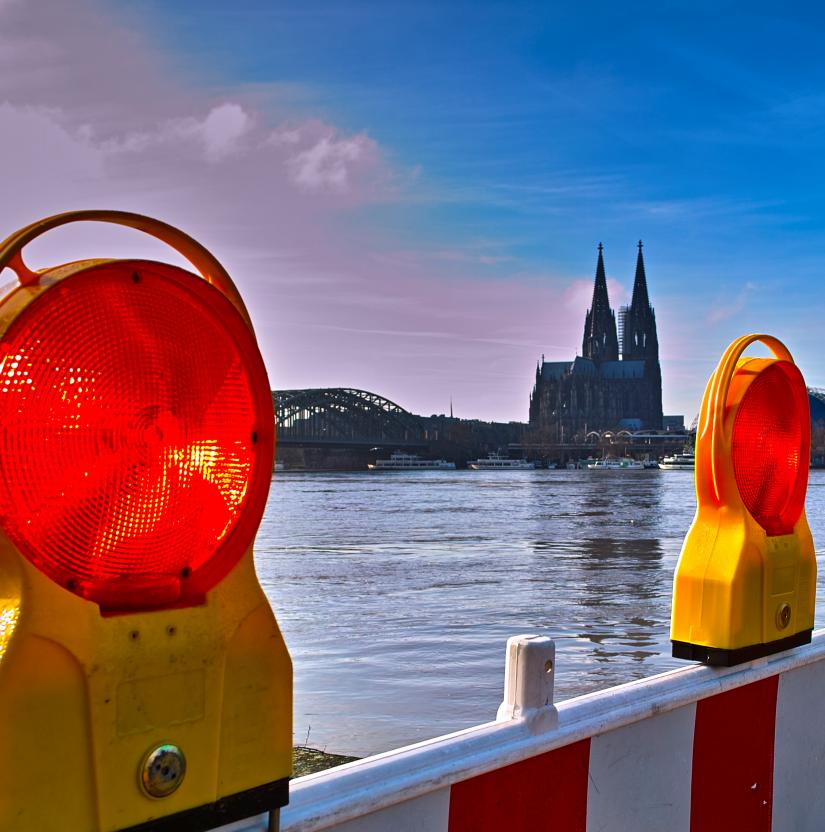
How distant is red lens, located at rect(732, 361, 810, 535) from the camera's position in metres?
1.81

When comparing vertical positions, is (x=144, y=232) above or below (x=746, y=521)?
above

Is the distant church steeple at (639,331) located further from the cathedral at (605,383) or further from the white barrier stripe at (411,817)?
the white barrier stripe at (411,817)

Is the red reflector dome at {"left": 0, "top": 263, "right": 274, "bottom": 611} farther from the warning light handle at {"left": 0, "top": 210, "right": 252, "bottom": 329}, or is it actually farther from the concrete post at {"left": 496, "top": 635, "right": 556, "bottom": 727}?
the concrete post at {"left": 496, "top": 635, "right": 556, "bottom": 727}

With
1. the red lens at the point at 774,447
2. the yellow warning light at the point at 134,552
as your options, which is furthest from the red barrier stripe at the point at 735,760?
the yellow warning light at the point at 134,552

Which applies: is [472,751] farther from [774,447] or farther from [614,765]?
[774,447]

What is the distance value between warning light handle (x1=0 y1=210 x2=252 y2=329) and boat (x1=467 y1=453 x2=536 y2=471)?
9736 centimetres

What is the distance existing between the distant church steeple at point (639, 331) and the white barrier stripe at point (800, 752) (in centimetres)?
12533

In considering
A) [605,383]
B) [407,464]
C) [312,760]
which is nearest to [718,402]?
[312,760]

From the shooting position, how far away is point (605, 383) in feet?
397

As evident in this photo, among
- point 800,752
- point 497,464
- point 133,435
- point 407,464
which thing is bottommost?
point 407,464

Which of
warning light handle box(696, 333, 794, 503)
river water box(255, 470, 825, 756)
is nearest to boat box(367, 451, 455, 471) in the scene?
river water box(255, 470, 825, 756)

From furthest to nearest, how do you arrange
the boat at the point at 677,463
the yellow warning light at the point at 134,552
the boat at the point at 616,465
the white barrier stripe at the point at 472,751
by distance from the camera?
1. the boat at the point at 616,465
2. the boat at the point at 677,463
3. the white barrier stripe at the point at 472,751
4. the yellow warning light at the point at 134,552

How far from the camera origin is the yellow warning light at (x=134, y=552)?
A: 912 millimetres

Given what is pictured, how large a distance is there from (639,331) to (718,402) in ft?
420
